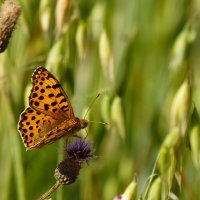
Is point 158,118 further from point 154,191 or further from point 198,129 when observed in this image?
point 154,191

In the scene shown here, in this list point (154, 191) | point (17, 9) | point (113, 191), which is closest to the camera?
point (154, 191)

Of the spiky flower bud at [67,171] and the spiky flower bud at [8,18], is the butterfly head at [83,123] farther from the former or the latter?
the spiky flower bud at [8,18]

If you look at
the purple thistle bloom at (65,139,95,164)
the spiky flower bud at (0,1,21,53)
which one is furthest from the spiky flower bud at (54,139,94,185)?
the spiky flower bud at (0,1,21,53)

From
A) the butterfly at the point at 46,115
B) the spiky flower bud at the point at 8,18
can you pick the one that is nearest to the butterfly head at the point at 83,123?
the butterfly at the point at 46,115

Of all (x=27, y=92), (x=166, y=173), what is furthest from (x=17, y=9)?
(x=166, y=173)

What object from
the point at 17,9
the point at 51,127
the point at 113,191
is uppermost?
the point at 17,9

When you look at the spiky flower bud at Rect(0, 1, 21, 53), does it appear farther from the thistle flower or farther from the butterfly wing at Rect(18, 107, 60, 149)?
the thistle flower

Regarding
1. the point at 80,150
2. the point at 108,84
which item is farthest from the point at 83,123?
the point at 108,84
